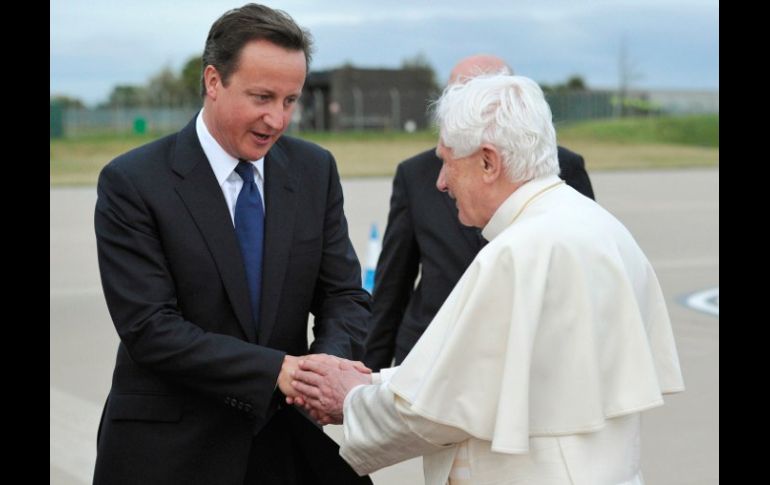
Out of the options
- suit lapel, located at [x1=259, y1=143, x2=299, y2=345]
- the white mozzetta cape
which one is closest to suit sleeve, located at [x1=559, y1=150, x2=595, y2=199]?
suit lapel, located at [x1=259, y1=143, x2=299, y2=345]

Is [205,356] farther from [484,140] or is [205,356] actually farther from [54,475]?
[54,475]

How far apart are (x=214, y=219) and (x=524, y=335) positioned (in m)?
1.04

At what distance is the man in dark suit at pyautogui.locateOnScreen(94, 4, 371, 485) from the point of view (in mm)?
3525

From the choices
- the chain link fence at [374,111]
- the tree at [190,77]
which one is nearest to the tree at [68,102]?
the chain link fence at [374,111]

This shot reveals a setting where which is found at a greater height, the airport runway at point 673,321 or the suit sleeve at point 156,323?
the suit sleeve at point 156,323

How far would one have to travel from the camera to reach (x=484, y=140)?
3107 mm

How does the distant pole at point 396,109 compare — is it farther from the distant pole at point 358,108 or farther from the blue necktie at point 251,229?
the blue necktie at point 251,229

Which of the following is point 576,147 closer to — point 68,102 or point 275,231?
point 68,102

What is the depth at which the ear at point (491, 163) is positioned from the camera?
313 cm

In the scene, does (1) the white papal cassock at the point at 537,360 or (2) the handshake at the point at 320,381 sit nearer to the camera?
(1) the white papal cassock at the point at 537,360

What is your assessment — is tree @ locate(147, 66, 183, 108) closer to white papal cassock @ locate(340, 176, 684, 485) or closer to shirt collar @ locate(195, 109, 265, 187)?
shirt collar @ locate(195, 109, 265, 187)

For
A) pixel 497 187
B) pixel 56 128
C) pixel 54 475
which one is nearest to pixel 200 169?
pixel 497 187

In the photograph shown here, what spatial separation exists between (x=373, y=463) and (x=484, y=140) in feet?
2.94

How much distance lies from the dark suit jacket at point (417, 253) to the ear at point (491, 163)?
80.5 inches
